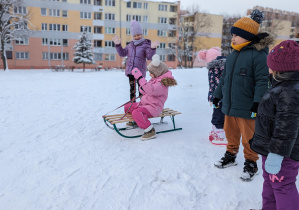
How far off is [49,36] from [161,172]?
40.4 m

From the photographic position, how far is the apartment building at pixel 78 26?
37.8 m

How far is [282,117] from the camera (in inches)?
78.1

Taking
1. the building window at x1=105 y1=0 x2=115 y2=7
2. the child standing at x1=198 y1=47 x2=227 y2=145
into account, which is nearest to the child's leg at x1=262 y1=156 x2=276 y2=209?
the child standing at x1=198 y1=47 x2=227 y2=145

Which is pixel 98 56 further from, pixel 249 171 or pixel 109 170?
pixel 249 171

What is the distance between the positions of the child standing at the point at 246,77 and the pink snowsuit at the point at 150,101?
1.49m

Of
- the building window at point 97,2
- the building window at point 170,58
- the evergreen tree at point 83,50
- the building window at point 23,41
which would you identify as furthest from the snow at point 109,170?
the building window at point 170,58

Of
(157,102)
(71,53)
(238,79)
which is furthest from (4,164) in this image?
(71,53)

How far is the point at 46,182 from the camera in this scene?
9.80ft

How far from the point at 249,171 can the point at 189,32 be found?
142 feet

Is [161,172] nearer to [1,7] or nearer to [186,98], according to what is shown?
[186,98]

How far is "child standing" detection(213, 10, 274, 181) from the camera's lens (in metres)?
3.02

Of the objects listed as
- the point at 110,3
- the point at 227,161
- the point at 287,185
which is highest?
the point at 110,3

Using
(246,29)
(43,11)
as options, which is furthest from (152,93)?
(43,11)

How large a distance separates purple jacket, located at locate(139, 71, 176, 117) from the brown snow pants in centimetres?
151
